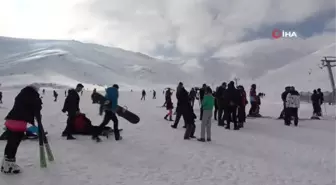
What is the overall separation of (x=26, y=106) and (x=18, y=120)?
0.35 metres

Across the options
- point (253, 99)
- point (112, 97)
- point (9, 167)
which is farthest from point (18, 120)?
point (253, 99)

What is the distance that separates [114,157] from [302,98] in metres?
37.6

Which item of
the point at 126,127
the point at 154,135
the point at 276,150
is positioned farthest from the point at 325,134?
the point at 126,127

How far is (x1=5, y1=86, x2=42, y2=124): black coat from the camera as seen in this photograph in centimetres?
705

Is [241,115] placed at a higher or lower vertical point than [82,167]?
higher

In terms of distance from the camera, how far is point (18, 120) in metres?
6.97

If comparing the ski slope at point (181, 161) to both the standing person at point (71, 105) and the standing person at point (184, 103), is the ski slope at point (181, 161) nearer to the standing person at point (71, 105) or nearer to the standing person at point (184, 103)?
the standing person at point (71, 105)

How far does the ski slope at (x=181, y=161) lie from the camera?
697cm

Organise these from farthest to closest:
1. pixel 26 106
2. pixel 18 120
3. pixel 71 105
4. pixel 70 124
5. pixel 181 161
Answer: pixel 70 124
pixel 71 105
pixel 181 161
pixel 26 106
pixel 18 120

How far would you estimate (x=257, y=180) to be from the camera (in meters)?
7.08

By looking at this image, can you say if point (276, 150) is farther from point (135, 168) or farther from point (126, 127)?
point (126, 127)

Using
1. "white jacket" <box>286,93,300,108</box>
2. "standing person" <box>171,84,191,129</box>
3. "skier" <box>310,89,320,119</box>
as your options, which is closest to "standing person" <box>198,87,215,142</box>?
"standing person" <box>171,84,191,129</box>

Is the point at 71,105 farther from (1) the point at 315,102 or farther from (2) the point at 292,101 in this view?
(1) the point at 315,102

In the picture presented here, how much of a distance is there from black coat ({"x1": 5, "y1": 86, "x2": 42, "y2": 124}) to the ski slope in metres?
1.13
